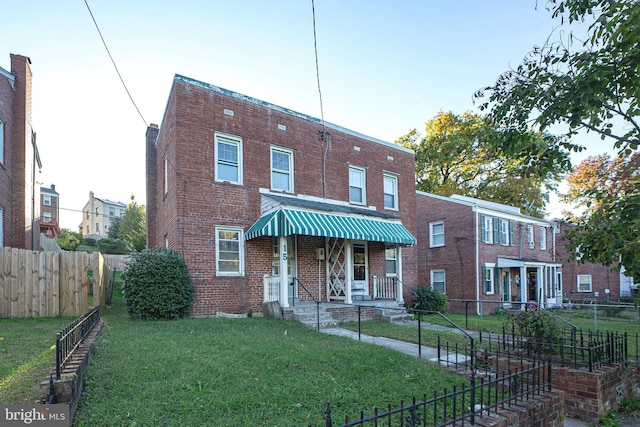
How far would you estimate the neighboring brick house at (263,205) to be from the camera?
12.8m

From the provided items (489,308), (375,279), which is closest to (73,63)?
(375,279)

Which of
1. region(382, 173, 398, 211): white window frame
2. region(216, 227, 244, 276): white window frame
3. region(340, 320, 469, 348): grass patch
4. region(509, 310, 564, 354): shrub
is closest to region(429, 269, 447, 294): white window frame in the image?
region(382, 173, 398, 211): white window frame

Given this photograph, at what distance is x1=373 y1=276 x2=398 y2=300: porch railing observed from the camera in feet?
54.3

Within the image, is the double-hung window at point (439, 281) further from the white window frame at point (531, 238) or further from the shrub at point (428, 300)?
the white window frame at point (531, 238)

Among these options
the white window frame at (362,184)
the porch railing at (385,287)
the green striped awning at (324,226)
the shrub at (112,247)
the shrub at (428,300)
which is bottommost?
the shrub at (428,300)

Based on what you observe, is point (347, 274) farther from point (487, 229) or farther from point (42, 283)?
point (487, 229)

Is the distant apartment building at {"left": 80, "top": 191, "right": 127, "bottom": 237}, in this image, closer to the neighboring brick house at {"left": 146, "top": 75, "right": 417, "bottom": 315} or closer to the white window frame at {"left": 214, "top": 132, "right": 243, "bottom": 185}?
the neighboring brick house at {"left": 146, "top": 75, "right": 417, "bottom": 315}

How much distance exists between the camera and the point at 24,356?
6.30 m

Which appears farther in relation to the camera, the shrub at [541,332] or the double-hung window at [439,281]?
the double-hung window at [439,281]

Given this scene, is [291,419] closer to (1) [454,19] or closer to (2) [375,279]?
(1) [454,19]

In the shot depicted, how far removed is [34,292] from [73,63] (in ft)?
21.9

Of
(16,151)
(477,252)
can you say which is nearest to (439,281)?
(477,252)

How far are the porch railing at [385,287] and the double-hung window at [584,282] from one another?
2578cm

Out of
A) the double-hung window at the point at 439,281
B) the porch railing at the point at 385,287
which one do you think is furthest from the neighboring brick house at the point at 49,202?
the porch railing at the point at 385,287
